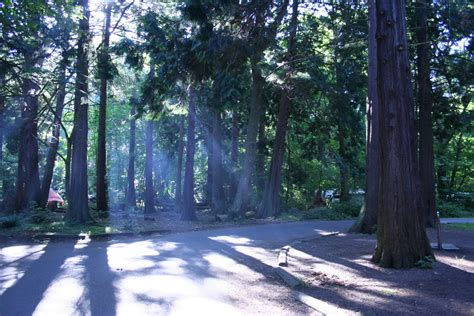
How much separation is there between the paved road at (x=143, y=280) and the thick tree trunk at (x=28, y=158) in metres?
12.1

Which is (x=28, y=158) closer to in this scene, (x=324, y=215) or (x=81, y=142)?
(x=81, y=142)

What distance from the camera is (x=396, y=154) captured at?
9.11 metres

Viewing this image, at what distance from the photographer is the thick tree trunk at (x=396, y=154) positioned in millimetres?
9016

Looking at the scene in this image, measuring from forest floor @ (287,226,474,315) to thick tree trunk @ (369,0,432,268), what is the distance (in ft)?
1.50

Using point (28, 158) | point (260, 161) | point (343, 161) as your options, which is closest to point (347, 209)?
point (343, 161)

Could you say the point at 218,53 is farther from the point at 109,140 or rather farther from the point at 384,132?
the point at 109,140

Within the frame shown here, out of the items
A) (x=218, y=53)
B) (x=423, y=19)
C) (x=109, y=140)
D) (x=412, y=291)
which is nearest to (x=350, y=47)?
(x=423, y=19)

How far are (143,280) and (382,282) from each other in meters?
4.12

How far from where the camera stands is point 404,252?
8914 millimetres

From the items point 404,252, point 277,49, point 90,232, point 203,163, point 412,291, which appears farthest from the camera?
point 203,163

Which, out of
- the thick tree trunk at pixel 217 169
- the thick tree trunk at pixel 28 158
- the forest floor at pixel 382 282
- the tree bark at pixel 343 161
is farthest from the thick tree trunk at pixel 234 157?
the forest floor at pixel 382 282

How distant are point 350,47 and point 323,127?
9.46 metres

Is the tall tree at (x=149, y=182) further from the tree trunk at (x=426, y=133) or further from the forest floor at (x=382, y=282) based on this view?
the forest floor at (x=382, y=282)

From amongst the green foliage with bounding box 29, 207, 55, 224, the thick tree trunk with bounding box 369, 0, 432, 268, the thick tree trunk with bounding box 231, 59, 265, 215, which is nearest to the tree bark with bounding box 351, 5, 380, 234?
the thick tree trunk with bounding box 369, 0, 432, 268
